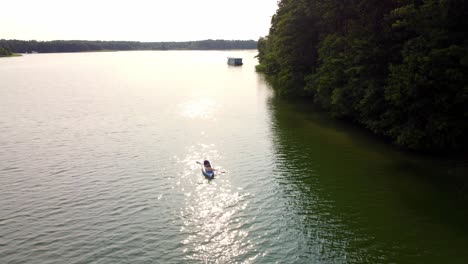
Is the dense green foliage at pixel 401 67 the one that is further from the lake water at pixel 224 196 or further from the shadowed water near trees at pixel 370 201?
the lake water at pixel 224 196

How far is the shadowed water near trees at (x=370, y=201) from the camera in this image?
23172mm

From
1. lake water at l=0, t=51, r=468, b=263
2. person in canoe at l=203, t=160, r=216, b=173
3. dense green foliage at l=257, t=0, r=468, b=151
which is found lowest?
lake water at l=0, t=51, r=468, b=263

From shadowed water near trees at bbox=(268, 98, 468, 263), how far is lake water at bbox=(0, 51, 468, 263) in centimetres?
11

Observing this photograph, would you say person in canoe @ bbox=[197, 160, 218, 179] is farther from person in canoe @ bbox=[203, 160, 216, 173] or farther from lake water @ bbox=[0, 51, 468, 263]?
lake water @ bbox=[0, 51, 468, 263]

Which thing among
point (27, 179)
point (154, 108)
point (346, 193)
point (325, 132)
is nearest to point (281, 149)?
point (325, 132)

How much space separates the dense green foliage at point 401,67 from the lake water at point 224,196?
3.25 meters

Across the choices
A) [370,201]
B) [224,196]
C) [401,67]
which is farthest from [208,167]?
[401,67]

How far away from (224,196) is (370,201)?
35.5ft

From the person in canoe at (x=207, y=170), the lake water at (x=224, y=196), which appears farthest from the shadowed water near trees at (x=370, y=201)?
the person in canoe at (x=207, y=170)

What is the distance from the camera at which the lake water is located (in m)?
23.5

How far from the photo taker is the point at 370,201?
97.8 feet

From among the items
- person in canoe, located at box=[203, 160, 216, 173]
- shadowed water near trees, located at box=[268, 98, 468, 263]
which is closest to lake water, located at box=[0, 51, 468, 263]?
shadowed water near trees, located at box=[268, 98, 468, 263]

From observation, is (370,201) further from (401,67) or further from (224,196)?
(401,67)

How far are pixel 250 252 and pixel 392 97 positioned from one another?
71.1 feet
